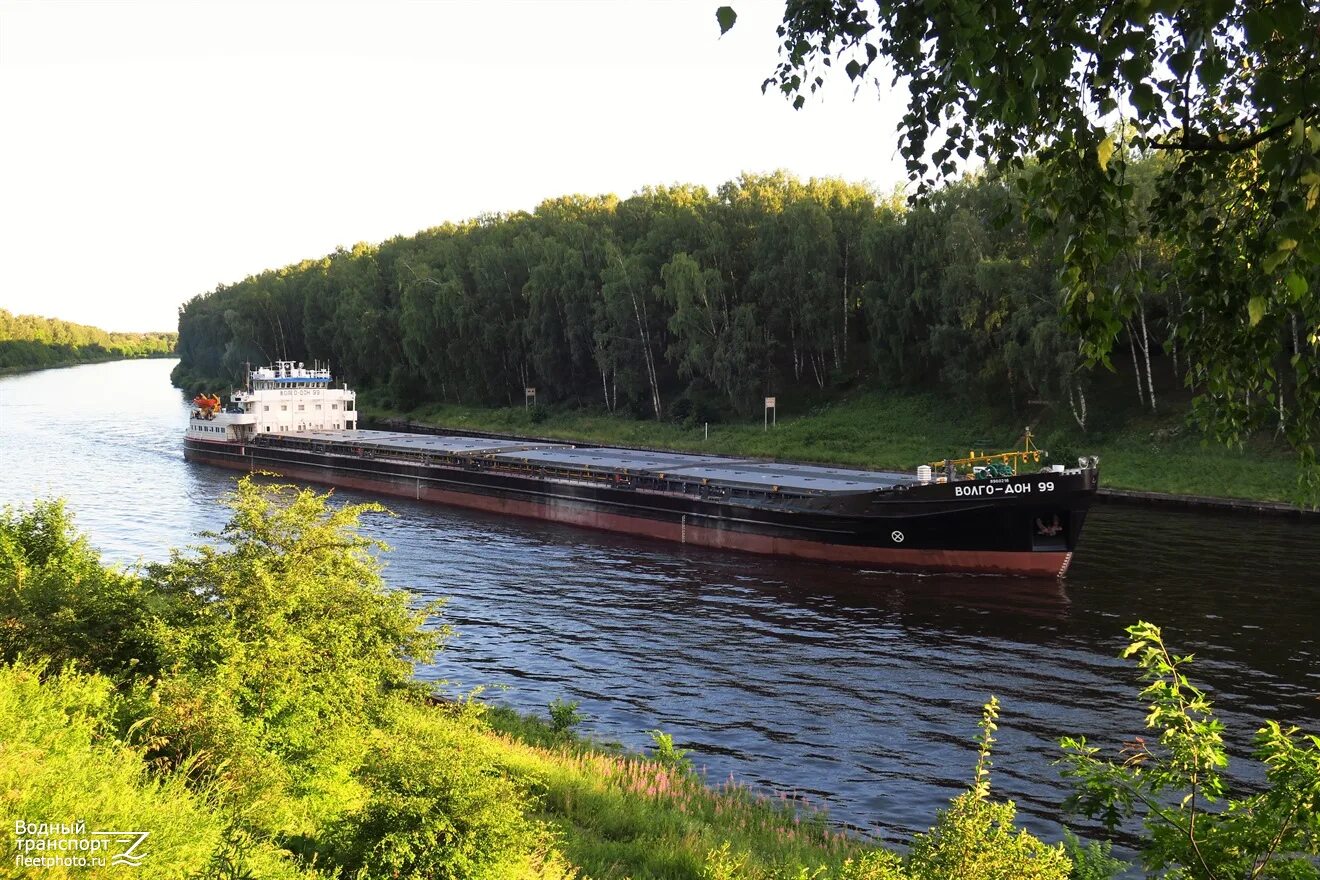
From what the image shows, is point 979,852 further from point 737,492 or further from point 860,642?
point 737,492

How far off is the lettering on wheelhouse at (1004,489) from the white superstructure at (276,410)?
53517 millimetres

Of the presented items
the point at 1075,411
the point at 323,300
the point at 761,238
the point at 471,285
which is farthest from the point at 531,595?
the point at 323,300

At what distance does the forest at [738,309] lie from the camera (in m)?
57.6

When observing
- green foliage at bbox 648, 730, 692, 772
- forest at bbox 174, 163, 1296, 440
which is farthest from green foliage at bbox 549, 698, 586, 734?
forest at bbox 174, 163, 1296, 440

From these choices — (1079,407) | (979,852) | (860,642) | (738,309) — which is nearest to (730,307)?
(738,309)

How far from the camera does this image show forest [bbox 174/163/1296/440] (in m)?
57.6

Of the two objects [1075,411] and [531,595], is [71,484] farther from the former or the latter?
[1075,411]

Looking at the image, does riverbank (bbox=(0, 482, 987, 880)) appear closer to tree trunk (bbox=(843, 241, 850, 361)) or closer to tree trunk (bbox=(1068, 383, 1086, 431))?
tree trunk (bbox=(1068, 383, 1086, 431))

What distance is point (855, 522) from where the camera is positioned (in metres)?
36.4

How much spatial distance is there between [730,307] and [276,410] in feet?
117

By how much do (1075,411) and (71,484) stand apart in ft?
186

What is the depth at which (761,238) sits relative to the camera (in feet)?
242

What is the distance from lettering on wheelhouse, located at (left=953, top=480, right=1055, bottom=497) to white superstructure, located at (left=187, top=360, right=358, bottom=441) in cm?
5352

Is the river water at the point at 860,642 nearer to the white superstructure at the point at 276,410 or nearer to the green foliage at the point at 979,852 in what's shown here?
the green foliage at the point at 979,852
